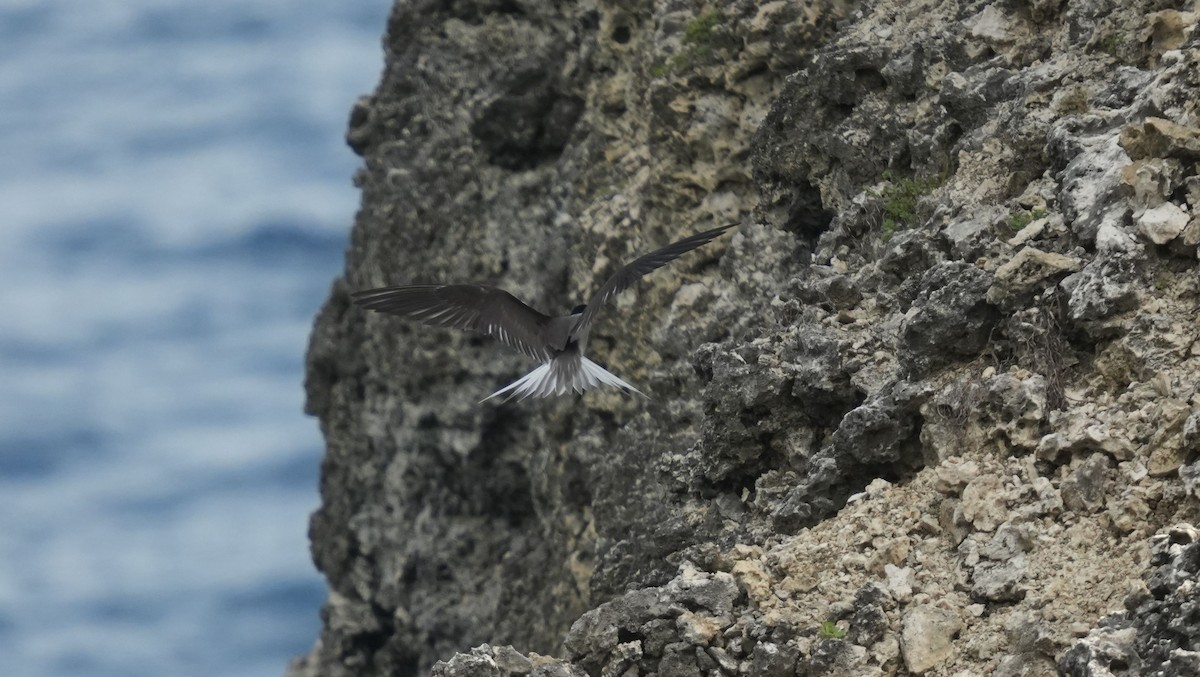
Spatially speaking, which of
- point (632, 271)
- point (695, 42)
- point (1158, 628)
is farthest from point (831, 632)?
point (695, 42)

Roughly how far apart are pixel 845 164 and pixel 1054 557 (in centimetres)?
652

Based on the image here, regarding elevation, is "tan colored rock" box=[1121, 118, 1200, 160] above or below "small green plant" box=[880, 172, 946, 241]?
below

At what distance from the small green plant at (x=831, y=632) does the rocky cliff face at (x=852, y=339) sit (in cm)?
2

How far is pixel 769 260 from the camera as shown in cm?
1812

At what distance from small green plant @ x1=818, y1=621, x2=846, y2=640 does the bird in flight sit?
5344 millimetres

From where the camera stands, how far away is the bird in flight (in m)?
16.3

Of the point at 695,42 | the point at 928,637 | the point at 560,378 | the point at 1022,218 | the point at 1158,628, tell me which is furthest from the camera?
the point at 695,42

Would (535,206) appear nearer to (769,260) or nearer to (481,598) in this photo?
(481,598)

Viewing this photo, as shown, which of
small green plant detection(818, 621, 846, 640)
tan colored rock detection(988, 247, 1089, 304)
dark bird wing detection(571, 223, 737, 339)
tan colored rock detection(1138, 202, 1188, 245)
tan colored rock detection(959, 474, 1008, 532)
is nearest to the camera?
Answer: small green plant detection(818, 621, 846, 640)

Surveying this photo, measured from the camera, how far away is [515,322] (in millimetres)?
17094

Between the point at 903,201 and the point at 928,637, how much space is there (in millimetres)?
5213

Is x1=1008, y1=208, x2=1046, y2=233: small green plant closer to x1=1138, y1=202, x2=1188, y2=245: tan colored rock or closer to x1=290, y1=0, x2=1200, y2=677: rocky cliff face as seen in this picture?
x1=290, y1=0, x2=1200, y2=677: rocky cliff face

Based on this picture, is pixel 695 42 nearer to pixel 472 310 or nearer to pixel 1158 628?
→ pixel 472 310

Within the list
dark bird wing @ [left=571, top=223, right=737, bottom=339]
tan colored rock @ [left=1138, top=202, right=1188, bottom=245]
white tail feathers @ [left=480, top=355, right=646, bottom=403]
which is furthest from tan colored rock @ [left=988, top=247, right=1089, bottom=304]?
white tail feathers @ [left=480, top=355, right=646, bottom=403]
